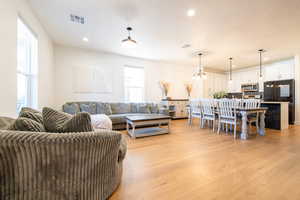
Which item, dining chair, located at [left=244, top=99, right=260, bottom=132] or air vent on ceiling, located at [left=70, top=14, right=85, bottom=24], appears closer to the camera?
air vent on ceiling, located at [left=70, top=14, right=85, bottom=24]

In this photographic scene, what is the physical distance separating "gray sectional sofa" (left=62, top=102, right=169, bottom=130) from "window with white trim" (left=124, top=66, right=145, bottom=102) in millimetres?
652

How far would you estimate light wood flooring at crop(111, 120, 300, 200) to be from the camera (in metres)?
1.41

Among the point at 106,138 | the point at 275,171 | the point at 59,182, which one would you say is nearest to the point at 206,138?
the point at 275,171

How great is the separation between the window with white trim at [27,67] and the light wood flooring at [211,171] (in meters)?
2.38

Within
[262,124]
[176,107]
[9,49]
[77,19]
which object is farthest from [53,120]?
[176,107]

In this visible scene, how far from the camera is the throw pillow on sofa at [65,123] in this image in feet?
3.80

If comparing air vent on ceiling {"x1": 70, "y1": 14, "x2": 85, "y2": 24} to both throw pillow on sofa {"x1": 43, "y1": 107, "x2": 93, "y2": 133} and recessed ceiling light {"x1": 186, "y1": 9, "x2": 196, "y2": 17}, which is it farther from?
throw pillow on sofa {"x1": 43, "y1": 107, "x2": 93, "y2": 133}

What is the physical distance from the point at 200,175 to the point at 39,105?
3.59 m

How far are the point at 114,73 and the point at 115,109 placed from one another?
1.44 m

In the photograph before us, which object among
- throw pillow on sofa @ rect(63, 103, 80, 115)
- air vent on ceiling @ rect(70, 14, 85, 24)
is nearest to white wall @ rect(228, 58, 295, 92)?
air vent on ceiling @ rect(70, 14, 85, 24)

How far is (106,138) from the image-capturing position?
1197 mm

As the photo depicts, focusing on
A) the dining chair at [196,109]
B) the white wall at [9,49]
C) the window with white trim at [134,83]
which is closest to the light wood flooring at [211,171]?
the dining chair at [196,109]

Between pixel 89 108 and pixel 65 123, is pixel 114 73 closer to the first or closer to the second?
pixel 89 108

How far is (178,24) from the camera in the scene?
3053 millimetres
